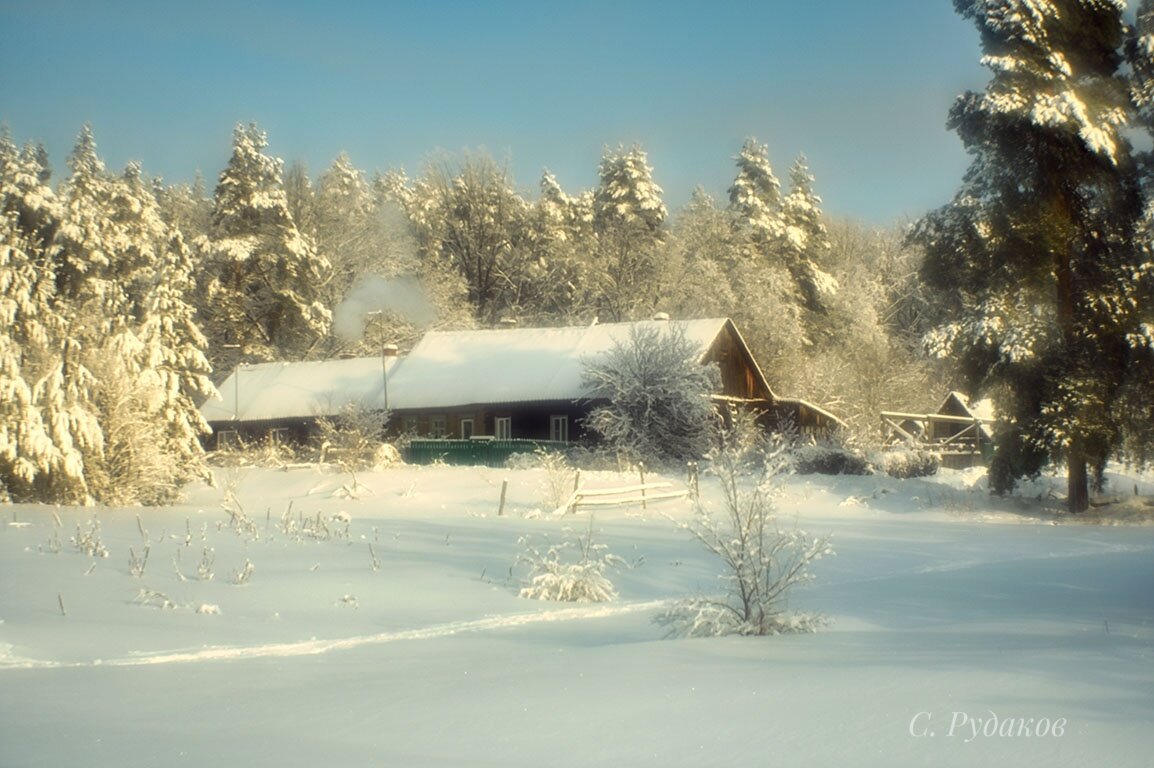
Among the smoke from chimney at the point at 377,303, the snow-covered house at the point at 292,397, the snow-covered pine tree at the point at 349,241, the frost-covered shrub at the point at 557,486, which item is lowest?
the frost-covered shrub at the point at 557,486

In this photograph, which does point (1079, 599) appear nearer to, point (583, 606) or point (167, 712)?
point (583, 606)

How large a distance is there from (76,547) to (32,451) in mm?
7286

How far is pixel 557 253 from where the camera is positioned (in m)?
68.5

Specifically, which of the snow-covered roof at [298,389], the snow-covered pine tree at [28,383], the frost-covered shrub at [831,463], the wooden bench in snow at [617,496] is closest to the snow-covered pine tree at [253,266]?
the snow-covered roof at [298,389]

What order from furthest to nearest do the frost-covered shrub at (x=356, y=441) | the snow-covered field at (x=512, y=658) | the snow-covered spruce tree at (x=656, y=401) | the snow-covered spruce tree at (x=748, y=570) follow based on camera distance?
the snow-covered spruce tree at (x=656, y=401) < the frost-covered shrub at (x=356, y=441) < the snow-covered spruce tree at (x=748, y=570) < the snow-covered field at (x=512, y=658)

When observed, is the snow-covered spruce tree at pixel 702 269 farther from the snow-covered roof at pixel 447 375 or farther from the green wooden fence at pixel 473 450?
the green wooden fence at pixel 473 450

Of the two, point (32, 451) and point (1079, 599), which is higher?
point (32, 451)

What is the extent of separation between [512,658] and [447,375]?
38.6 m

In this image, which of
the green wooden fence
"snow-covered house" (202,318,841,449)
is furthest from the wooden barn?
the green wooden fence

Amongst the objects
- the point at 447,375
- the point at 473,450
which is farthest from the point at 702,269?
the point at 473,450

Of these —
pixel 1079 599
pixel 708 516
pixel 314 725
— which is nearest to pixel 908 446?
pixel 1079 599

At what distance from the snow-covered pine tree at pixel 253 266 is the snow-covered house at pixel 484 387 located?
29.0ft

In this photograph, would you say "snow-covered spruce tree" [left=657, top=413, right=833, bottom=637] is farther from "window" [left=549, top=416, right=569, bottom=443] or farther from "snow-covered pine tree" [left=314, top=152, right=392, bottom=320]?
"snow-covered pine tree" [left=314, top=152, right=392, bottom=320]

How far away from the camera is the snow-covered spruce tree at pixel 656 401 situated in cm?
4025
